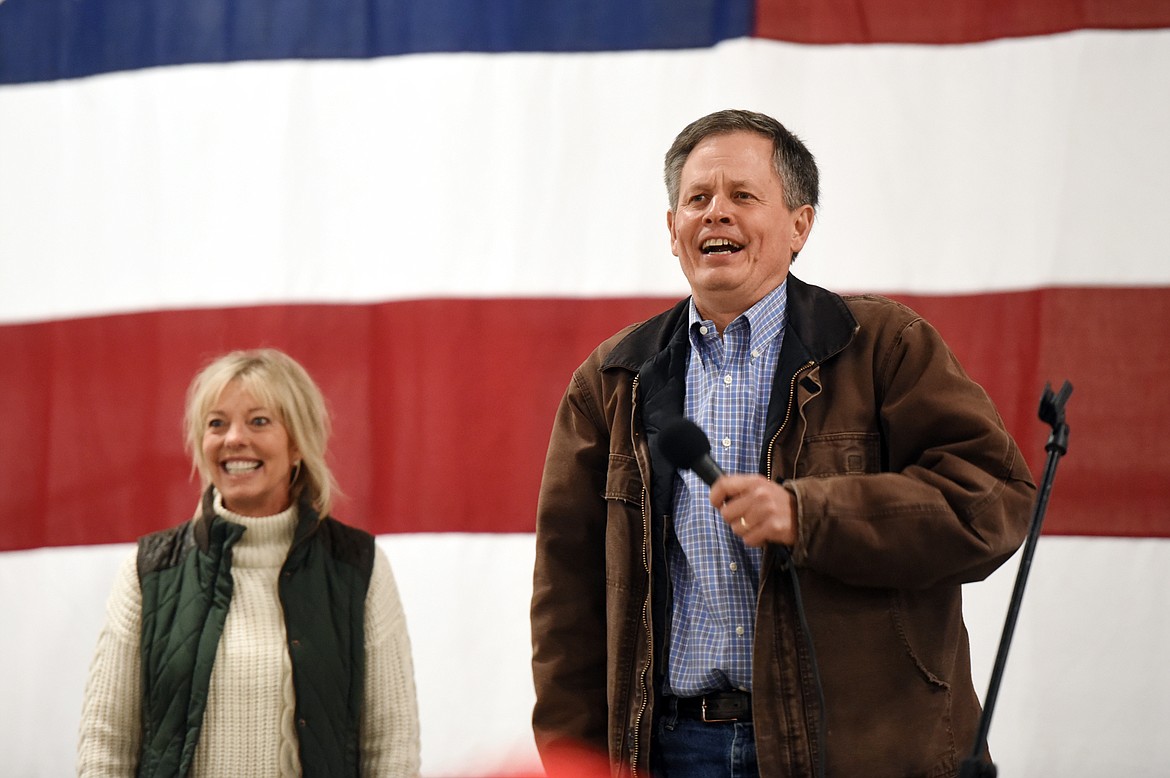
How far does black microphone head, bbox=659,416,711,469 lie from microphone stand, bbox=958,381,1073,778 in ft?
1.13

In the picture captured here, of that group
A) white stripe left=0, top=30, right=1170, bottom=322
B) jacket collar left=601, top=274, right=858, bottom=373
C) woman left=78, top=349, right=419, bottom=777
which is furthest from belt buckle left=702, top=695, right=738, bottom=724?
white stripe left=0, top=30, right=1170, bottom=322

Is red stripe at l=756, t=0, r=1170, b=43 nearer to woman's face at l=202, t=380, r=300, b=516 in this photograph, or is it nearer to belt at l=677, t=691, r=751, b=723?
woman's face at l=202, t=380, r=300, b=516

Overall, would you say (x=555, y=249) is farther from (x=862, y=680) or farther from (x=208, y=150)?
(x=862, y=680)

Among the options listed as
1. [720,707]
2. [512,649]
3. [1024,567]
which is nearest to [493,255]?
[512,649]

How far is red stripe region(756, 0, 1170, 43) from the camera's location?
8.63ft

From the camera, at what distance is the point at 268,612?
2189 millimetres

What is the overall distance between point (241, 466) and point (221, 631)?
1.06 ft

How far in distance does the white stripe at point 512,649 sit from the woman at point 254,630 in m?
0.30

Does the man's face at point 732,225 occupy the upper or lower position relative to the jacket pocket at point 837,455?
upper

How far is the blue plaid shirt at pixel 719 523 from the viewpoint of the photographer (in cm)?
155

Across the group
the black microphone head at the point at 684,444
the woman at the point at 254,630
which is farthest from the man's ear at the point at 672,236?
the woman at the point at 254,630

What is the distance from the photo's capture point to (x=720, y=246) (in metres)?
1.71

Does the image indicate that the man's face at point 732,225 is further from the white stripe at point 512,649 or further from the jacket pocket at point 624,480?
the white stripe at point 512,649

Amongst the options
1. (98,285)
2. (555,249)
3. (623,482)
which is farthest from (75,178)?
(623,482)
